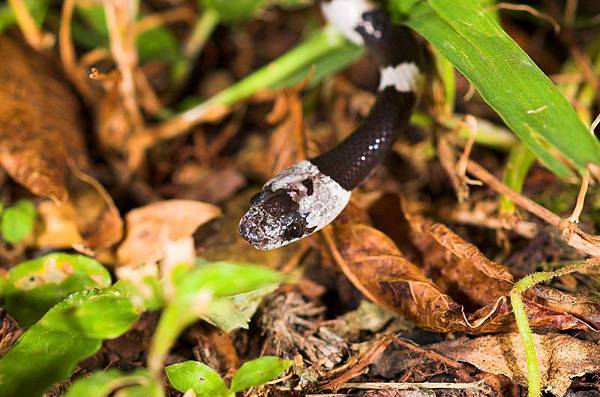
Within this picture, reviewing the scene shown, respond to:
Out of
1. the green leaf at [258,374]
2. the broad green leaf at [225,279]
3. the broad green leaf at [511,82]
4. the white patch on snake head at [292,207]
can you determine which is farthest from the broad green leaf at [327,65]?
the broad green leaf at [225,279]

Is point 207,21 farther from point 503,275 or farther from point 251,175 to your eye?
point 503,275

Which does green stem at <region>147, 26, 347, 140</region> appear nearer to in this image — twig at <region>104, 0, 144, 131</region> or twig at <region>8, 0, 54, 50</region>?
twig at <region>104, 0, 144, 131</region>

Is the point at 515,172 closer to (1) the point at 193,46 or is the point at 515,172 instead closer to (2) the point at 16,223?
(1) the point at 193,46

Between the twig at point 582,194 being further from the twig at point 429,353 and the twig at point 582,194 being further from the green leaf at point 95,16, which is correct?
the green leaf at point 95,16

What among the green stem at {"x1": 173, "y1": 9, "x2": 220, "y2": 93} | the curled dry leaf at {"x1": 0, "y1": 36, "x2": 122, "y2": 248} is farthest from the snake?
the green stem at {"x1": 173, "y1": 9, "x2": 220, "y2": 93}

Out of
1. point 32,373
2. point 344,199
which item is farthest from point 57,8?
point 32,373

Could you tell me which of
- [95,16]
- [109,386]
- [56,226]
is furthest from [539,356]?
[95,16]
